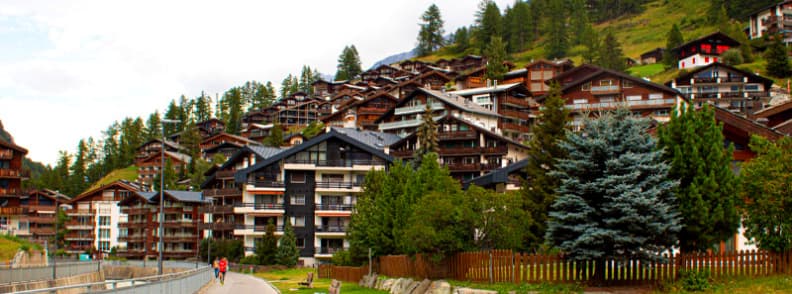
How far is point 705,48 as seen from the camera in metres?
130

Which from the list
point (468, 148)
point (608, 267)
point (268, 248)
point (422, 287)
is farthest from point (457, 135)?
point (608, 267)

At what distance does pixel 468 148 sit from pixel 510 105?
82.7 feet

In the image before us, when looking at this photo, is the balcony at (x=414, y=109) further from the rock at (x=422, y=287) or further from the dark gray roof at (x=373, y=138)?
the rock at (x=422, y=287)

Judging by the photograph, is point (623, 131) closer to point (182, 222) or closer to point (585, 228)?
point (585, 228)

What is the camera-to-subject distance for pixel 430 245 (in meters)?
32.2

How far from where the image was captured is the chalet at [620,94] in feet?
323

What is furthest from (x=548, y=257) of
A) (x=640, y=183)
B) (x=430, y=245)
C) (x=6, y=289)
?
(x=6, y=289)

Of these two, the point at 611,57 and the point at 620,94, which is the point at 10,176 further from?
the point at 611,57

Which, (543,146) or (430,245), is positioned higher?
(543,146)

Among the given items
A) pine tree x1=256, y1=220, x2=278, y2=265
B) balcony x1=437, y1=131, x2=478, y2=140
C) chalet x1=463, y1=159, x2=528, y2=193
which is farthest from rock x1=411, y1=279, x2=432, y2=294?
balcony x1=437, y1=131, x2=478, y2=140

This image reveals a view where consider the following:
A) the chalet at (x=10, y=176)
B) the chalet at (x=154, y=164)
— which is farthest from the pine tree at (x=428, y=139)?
the chalet at (x=154, y=164)

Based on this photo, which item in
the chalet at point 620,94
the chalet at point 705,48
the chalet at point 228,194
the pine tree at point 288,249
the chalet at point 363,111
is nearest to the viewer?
the pine tree at point 288,249

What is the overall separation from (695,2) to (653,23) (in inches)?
567

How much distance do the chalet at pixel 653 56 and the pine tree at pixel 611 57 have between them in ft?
44.5
